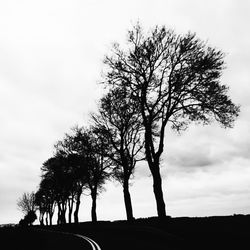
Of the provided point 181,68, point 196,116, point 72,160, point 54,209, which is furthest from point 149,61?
point 54,209

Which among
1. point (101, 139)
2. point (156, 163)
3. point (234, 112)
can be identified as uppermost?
point (101, 139)

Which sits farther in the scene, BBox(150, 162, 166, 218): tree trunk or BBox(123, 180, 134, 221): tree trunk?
BBox(123, 180, 134, 221): tree trunk

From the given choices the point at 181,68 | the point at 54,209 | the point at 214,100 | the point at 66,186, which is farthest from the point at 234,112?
the point at 54,209

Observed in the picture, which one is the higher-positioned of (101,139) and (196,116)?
(101,139)

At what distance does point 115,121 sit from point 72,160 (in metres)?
12.9

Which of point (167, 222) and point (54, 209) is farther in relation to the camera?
point (54, 209)

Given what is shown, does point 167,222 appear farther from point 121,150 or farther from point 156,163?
point 121,150

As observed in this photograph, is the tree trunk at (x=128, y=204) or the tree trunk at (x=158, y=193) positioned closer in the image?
the tree trunk at (x=158, y=193)

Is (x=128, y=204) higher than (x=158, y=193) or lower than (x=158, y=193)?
higher

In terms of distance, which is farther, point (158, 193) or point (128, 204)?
point (128, 204)

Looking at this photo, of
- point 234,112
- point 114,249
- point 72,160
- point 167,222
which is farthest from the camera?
point 72,160

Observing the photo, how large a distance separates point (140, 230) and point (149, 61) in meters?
13.1

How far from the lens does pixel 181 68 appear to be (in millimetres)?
25719

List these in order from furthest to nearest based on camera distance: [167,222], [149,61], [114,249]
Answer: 1. [149,61]
2. [167,222]
3. [114,249]
